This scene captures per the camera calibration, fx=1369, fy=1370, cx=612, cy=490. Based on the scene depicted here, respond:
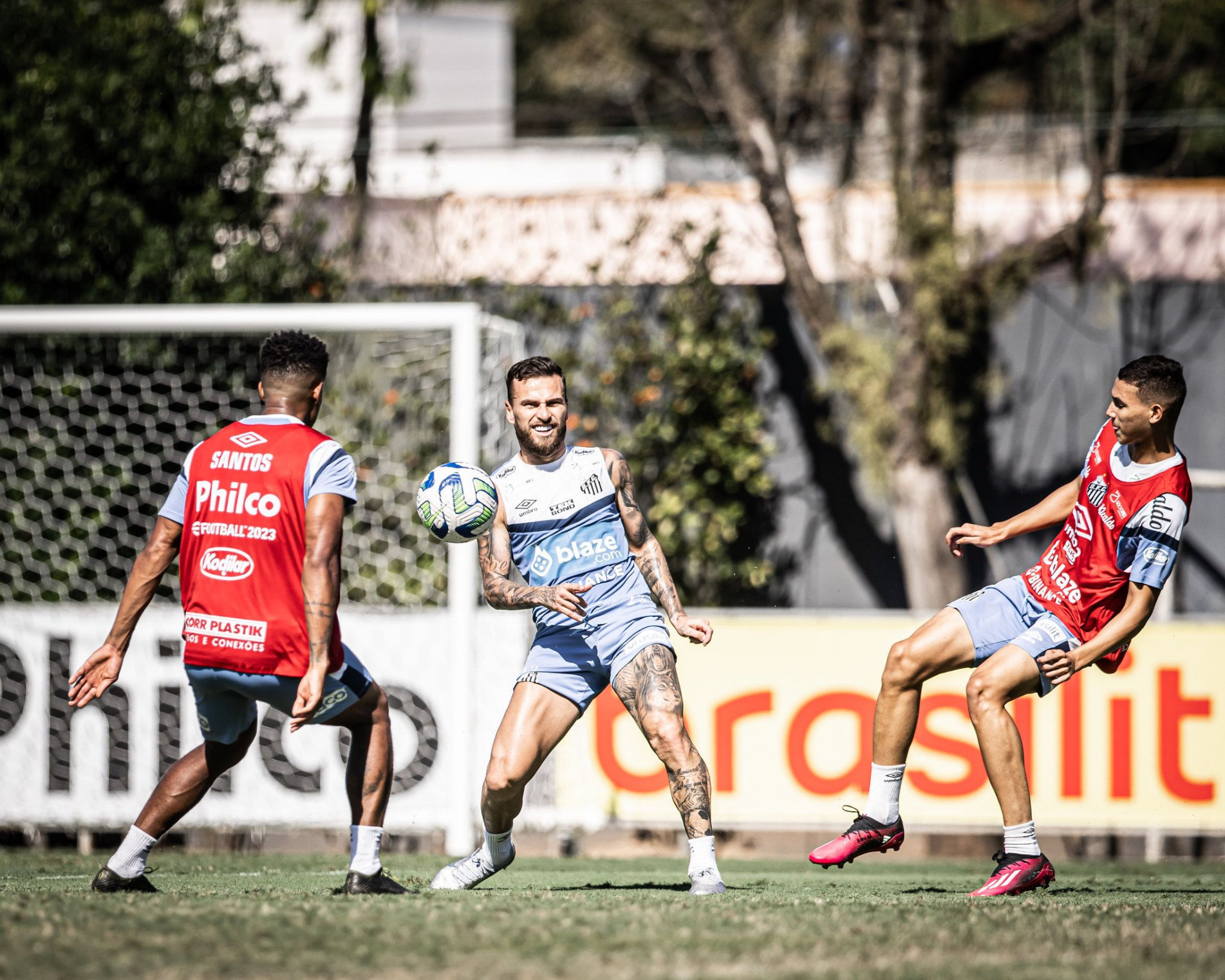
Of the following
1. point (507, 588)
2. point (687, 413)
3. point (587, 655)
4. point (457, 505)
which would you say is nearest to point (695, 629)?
point (587, 655)

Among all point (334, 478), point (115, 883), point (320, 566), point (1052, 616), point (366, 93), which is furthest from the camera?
point (366, 93)

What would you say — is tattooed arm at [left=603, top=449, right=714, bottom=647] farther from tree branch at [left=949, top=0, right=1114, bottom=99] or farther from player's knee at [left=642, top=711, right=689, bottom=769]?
tree branch at [left=949, top=0, right=1114, bottom=99]

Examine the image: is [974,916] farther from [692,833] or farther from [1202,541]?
[1202,541]

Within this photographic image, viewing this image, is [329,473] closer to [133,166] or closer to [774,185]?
[133,166]

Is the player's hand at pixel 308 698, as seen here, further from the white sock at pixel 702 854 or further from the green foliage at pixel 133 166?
the green foliage at pixel 133 166

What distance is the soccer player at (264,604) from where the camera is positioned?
5.48 m

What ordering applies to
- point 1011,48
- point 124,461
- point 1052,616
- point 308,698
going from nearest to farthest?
point 308,698 < point 1052,616 < point 124,461 < point 1011,48

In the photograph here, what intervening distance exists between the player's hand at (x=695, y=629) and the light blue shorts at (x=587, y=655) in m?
0.18

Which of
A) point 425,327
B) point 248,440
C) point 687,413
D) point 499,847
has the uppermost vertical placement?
point 425,327

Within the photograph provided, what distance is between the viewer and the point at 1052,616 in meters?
6.02

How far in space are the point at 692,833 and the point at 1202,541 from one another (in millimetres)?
8023

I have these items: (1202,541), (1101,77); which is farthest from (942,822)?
(1101,77)

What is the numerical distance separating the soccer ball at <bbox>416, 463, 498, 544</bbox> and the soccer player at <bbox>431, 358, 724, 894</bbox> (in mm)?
114

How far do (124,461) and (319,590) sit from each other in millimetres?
5960
